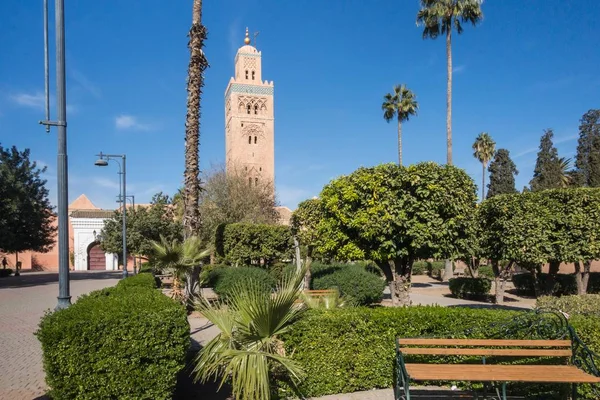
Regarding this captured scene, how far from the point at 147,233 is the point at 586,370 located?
2475 centimetres

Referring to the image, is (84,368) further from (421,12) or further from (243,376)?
(421,12)

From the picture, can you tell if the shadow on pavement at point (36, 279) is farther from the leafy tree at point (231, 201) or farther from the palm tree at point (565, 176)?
the palm tree at point (565, 176)

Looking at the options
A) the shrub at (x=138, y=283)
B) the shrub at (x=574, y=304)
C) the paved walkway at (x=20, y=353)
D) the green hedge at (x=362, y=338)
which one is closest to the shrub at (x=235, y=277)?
the shrub at (x=138, y=283)

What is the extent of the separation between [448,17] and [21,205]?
27106mm

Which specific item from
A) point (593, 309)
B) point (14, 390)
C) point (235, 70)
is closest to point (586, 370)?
point (593, 309)

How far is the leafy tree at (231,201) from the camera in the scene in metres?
31.1

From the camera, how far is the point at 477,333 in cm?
559

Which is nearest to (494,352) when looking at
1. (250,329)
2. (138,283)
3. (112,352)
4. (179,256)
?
(250,329)

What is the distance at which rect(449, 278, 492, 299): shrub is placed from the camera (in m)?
19.0

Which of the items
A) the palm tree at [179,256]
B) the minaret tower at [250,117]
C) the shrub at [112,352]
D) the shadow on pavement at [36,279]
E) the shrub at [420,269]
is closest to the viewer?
the shrub at [112,352]

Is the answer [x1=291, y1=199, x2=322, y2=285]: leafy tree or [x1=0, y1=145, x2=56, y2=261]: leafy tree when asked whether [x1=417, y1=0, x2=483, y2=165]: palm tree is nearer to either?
[x1=291, y1=199, x2=322, y2=285]: leafy tree

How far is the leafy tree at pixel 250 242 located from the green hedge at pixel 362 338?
1606 centimetres

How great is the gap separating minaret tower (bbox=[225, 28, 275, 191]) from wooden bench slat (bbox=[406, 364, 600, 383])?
162 ft

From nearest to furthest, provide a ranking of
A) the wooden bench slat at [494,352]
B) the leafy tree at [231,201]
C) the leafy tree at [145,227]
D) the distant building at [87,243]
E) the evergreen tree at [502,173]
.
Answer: the wooden bench slat at [494,352], the leafy tree at [145,227], the leafy tree at [231,201], the evergreen tree at [502,173], the distant building at [87,243]
